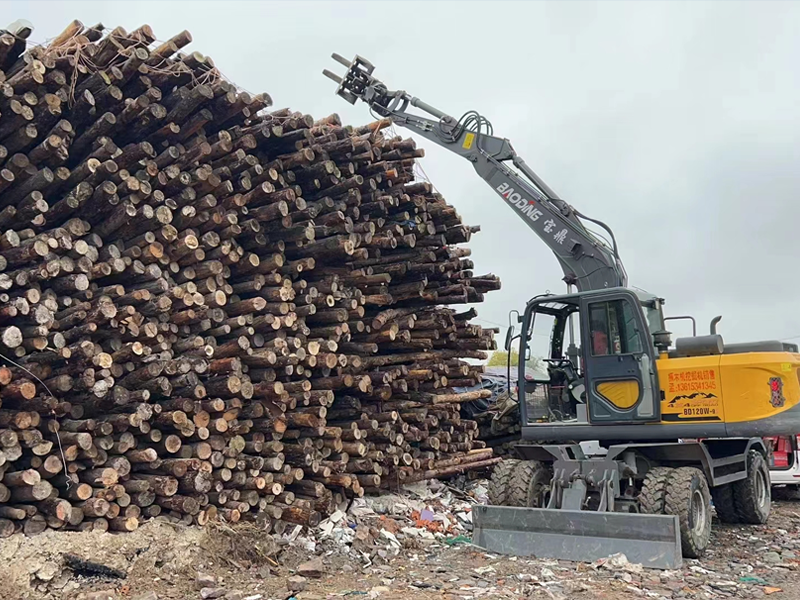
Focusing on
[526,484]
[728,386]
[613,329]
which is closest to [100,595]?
[526,484]

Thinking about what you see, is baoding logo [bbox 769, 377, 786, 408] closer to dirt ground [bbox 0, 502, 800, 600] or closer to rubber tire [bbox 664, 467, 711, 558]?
rubber tire [bbox 664, 467, 711, 558]

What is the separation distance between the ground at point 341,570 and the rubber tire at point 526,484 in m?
0.71

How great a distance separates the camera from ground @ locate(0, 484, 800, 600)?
5.68m

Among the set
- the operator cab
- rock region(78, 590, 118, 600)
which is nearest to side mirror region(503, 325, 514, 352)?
the operator cab

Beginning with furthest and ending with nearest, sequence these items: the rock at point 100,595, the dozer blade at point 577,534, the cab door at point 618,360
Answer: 1. the cab door at point 618,360
2. the dozer blade at point 577,534
3. the rock at point 100,595

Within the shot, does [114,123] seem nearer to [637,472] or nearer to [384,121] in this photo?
[384,121]

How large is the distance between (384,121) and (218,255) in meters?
2.77

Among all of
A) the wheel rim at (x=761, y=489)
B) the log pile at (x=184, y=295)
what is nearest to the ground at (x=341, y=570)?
the log pile at (x=184, y=295)

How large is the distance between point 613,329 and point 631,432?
1.04m

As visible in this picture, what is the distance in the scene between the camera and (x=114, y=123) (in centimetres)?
663

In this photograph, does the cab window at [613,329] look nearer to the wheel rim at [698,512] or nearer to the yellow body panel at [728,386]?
the yellow body panel at [728,386]

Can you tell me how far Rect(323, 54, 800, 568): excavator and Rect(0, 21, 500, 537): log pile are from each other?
1.79 m

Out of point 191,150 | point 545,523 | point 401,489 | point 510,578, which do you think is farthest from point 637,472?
point 191,150

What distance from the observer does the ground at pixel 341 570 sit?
5.68 m
